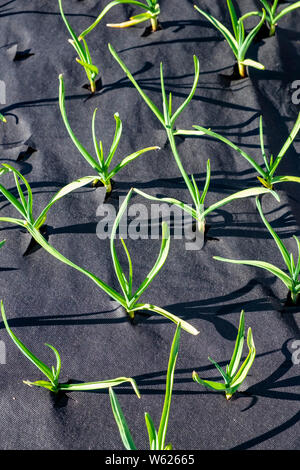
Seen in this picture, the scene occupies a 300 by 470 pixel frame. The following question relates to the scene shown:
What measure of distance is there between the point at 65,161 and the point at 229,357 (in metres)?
0.60

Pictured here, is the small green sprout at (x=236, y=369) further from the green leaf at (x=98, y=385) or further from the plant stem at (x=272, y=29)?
the plant stem at (x=272, y=29)

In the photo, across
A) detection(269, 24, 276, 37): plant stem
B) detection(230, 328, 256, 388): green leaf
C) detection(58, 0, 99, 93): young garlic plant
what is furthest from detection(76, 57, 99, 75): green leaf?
detection(230, 328, 256, 388): green leaf

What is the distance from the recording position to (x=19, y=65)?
58.7 inches

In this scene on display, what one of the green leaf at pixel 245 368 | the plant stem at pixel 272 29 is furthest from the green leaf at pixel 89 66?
the green leaf at pixel 245 368

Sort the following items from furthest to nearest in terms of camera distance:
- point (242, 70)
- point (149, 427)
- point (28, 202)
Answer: point (242, 70) → point (28, 202) → point (149, 427)

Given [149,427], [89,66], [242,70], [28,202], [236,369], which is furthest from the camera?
[242,70]

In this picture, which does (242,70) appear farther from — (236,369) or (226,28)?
(236,369)

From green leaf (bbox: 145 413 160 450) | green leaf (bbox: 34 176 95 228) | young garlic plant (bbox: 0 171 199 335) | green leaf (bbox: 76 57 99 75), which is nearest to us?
green leaf (bbox: 145 413 160 450)

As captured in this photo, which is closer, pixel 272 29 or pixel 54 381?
pixel 54 381

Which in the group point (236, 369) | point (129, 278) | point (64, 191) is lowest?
point (236, 369)

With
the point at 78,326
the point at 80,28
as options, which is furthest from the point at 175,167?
the point at 80,28

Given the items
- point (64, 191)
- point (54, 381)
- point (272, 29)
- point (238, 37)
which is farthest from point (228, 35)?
point (54, 381)

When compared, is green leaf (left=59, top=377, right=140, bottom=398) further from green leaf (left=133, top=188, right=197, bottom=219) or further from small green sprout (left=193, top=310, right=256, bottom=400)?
green leaf (left=133, top=188, right=197, bottom=219)
